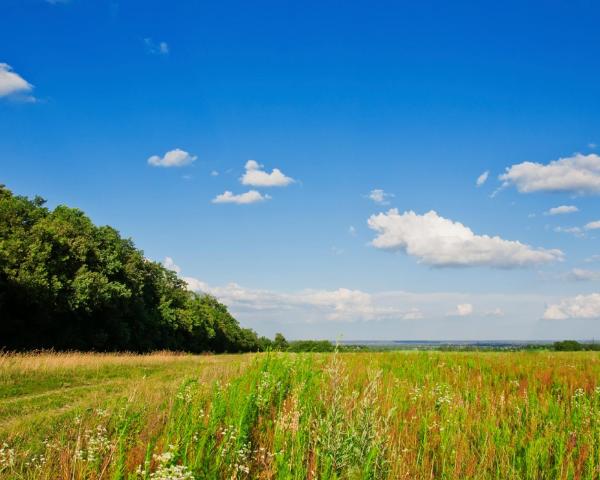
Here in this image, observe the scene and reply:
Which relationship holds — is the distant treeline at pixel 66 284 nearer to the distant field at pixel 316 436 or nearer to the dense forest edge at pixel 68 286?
the dense forest edge at pixel 68 286

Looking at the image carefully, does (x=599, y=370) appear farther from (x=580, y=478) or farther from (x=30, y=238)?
(x=30, y=238)

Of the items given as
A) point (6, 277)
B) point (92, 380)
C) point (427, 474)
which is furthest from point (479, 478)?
point (6, 277)

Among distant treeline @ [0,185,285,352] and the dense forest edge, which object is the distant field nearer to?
the dense forest edge

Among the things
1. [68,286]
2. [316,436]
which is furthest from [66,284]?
[316,436]

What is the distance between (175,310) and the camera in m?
69.3

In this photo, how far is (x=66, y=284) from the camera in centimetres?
4153

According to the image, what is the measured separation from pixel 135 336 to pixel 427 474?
188 ft

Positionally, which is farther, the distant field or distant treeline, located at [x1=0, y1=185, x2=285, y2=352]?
distant treeline, located at [x1=0, y1=185, x2=285, y2=352]

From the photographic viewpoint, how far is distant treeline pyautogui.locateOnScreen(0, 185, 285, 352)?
37.8m

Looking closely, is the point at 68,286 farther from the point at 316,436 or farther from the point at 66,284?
the point at 316,436

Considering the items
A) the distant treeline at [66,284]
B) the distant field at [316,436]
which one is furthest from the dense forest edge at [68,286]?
the distant field at [316,436]

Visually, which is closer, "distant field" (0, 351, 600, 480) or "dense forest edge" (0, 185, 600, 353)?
"distant field" (0, 351, 600, 480)

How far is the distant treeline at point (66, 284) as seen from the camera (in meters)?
37.8

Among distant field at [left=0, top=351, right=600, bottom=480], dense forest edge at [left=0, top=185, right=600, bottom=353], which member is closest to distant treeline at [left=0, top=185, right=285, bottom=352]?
dense forest edge at [left=0, top=185, right=600, bottom=353]
